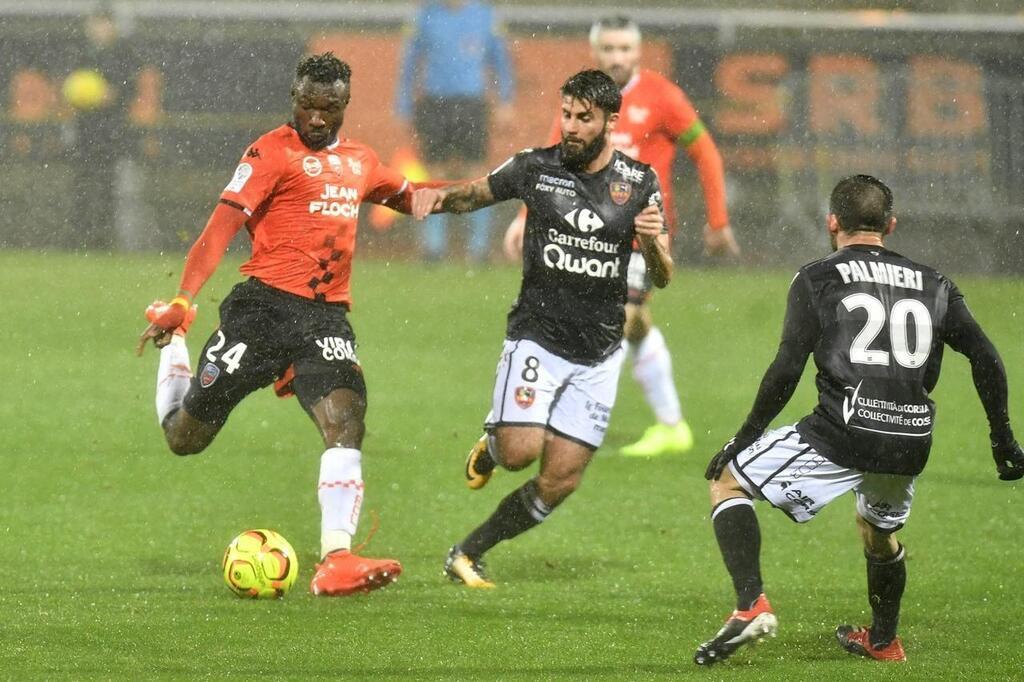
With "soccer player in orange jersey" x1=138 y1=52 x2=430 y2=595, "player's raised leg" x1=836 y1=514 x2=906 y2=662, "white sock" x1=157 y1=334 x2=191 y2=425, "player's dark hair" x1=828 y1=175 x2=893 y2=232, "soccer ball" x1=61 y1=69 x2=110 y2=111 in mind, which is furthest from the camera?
"soccer ball" x1=61 y1=69 x2=110 y2=111

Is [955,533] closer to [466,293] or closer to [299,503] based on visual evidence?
[299,503]

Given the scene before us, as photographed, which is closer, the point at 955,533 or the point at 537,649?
the point at 537,649

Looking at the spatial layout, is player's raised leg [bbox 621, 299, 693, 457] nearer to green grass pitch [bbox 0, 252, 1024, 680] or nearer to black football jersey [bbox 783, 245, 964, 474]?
green grass pitch [bbox 0, 252, 1024, 680]

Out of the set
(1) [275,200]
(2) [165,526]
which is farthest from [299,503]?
(1) [275,200]

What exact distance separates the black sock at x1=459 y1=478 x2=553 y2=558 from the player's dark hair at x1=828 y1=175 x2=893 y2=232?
175cm

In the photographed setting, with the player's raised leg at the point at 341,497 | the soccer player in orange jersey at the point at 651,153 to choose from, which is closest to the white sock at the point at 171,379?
the player's raised leg at the point at 341,497

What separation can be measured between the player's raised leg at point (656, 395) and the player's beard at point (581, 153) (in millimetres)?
3183

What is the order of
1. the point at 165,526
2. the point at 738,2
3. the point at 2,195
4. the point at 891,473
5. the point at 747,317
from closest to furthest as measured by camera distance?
1. the point at 891,473
2. the point at 165,526
3. the point at 747,317
4. the point at 2,195
5. the point at 738,2

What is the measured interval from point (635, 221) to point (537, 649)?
1.56 m

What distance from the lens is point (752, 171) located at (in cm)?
1869

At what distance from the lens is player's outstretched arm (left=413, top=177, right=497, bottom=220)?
6930 millimetres

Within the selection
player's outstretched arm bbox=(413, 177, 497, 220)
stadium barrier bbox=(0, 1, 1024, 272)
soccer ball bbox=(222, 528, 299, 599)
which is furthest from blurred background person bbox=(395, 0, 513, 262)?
soccer ball bbox=(222, 528, 299, 599)

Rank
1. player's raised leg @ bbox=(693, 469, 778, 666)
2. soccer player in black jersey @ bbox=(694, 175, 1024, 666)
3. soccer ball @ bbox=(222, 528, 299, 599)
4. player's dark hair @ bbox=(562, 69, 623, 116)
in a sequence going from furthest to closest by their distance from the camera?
player's dark hair @ bbox=(562, 69, 623, 116)
soccer ball @ bbox=(222, 528, 299, 599)
soccer player in black jersey @ bbox=(694, 175, 1024, 666)
player's raised leg @ bbox=(693, 469, 778, 666)

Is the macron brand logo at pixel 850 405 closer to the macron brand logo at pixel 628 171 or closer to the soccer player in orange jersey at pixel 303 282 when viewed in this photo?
the macron brand logo at pixel 628 171
